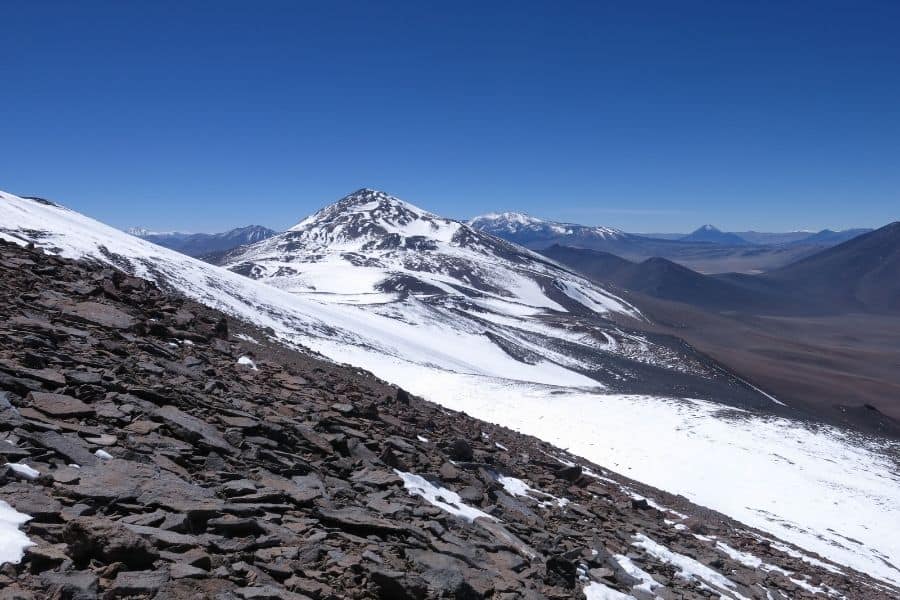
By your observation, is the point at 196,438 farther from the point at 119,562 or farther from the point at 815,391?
the point at 815,391

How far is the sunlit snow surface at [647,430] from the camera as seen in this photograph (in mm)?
24844

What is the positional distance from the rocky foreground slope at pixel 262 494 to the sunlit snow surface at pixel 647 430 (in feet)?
24.6

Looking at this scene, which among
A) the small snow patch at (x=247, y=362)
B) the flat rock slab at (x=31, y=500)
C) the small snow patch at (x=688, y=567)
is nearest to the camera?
the flat rock slab at (x=31, y=500)

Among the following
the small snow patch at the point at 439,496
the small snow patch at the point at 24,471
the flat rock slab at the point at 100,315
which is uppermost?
the flat rock slab at the point at 100,315

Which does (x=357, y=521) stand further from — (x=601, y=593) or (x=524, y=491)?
(x=524, y=491)

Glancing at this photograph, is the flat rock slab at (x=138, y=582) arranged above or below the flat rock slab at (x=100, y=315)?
below

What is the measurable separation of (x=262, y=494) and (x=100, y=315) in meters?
9.05

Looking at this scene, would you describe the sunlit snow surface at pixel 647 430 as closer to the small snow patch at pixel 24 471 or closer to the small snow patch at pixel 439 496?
the small snow patch at pixel 439 496

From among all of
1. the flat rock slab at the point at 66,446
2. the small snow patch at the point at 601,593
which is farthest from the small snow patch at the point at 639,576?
the flat rock slab at the point at 66,446

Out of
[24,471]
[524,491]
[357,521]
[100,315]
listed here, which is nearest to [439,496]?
[357,521]

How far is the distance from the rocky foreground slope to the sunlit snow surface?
7.49 metres

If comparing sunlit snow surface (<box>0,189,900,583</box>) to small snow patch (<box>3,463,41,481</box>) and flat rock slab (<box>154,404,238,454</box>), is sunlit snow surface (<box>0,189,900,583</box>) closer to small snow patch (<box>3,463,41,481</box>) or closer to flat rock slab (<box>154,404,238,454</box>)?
flat rock slab (<box>154,404,238,454</box>)

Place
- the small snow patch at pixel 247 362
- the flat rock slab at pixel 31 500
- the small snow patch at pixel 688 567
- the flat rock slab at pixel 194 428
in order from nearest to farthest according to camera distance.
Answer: the flat rock slab at pixel 31 500
the flat rock slab at pixel 194 428
the small snow patch at pixel 688 567
the small snow patch at pixel 247 362

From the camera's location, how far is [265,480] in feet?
27.6
